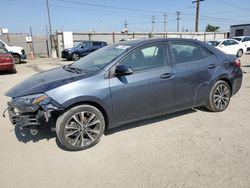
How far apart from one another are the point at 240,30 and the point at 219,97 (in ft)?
122

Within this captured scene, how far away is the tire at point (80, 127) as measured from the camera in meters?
3.09

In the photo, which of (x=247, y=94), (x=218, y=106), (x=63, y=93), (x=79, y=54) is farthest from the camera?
(x=79, y=54)

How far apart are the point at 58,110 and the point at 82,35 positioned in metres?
23.0

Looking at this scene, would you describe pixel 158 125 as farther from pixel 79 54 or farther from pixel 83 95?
pixel 79 54

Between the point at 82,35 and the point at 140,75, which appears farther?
the point at 82,35

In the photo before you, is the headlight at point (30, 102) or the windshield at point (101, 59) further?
the windshield at point (101, 59)

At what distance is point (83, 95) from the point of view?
10.1ft

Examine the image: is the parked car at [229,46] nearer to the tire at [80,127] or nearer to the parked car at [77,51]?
the parked car at [77,51]

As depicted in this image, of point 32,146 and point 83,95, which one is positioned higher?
point 83,95

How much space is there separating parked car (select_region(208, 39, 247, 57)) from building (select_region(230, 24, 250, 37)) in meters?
21.8

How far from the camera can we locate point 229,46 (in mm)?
15727

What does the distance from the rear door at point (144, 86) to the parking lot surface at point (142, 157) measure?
41cm

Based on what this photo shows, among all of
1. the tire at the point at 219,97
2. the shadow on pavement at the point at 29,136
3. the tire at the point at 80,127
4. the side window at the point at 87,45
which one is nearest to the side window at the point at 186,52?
the tire at the point at 219,97

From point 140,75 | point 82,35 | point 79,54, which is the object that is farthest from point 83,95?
point 82,35
